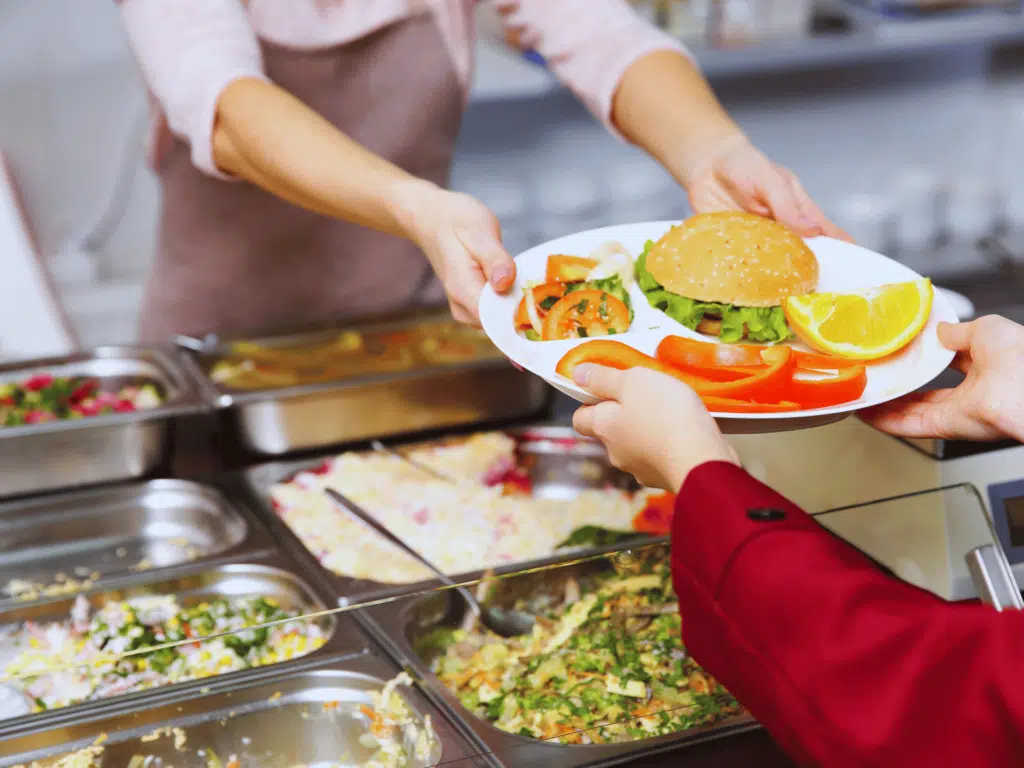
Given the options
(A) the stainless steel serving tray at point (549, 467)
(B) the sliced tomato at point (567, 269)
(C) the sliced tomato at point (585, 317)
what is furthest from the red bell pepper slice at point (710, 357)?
(A) the stainless steel serving tray at point (549, 467)

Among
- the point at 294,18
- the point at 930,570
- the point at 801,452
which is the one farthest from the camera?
the point at 294,18

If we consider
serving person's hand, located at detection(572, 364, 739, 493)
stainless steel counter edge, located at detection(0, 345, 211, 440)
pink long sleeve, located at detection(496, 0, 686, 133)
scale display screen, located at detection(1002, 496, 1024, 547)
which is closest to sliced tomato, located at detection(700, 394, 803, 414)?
serving person's hand, located at detection(572, 364, 739, 493)

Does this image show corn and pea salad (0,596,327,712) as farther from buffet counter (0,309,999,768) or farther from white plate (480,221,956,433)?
white plate (480,221,956,433)

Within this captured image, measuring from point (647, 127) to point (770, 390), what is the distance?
2.93 feet

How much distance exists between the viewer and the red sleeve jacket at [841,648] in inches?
32.5

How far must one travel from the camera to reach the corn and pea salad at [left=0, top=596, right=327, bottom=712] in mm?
1174

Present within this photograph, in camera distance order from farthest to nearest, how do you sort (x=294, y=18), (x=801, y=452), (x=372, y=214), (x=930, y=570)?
(x=294, y=18) → (x=372, y=214) → (x=801, y=452) → (x=930, y=570)

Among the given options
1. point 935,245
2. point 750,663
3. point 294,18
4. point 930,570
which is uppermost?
point 294,18

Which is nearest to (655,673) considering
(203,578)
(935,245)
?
(203,578)

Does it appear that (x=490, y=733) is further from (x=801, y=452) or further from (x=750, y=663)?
(x=801, y=452)

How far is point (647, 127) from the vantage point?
195 cm

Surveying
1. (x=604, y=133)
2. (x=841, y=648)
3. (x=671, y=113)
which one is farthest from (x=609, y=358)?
(x=604, y=133)

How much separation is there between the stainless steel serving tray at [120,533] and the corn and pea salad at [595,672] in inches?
17.6

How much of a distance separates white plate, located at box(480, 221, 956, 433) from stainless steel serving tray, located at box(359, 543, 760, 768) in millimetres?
192
